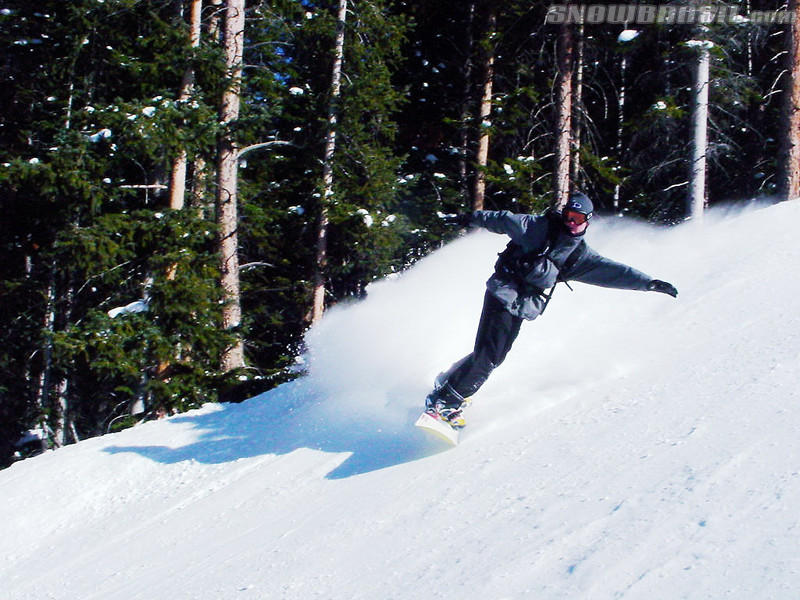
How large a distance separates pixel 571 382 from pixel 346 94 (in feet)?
37.9

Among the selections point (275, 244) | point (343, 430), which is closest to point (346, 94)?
point (275, 244)

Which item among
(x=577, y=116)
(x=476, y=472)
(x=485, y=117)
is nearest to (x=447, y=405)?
(x=476, y=472)

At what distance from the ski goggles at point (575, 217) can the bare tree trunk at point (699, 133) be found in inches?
454

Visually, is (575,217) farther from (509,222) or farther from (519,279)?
(519,279)

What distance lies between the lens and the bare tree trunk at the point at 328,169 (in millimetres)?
16359

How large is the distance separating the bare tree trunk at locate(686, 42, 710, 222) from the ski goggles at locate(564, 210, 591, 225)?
11541 mm

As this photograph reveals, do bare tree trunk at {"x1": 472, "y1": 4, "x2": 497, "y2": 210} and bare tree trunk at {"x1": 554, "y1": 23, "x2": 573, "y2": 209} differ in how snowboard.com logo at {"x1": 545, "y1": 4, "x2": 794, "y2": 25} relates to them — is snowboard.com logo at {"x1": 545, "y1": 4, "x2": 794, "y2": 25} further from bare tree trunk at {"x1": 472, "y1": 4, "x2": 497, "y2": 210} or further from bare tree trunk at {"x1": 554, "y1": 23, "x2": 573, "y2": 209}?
bare tree trunk at {"x1": 472, "y1": 4, "x2": 497, "y2": 210}

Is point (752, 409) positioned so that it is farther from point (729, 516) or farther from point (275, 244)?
point (275, 244)

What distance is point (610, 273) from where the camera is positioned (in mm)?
5941

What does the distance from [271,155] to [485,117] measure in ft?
19.0

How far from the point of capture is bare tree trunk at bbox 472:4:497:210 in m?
18.8

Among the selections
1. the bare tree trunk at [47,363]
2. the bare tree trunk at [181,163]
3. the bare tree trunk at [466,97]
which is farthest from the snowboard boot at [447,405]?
the bare tree trunk at [466,97]

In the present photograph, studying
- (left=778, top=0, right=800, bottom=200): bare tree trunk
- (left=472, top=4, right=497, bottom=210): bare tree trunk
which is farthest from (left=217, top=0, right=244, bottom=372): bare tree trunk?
(left=778, top=0, right=800, bottom=200): bare tree trunk

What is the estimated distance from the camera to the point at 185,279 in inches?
481
